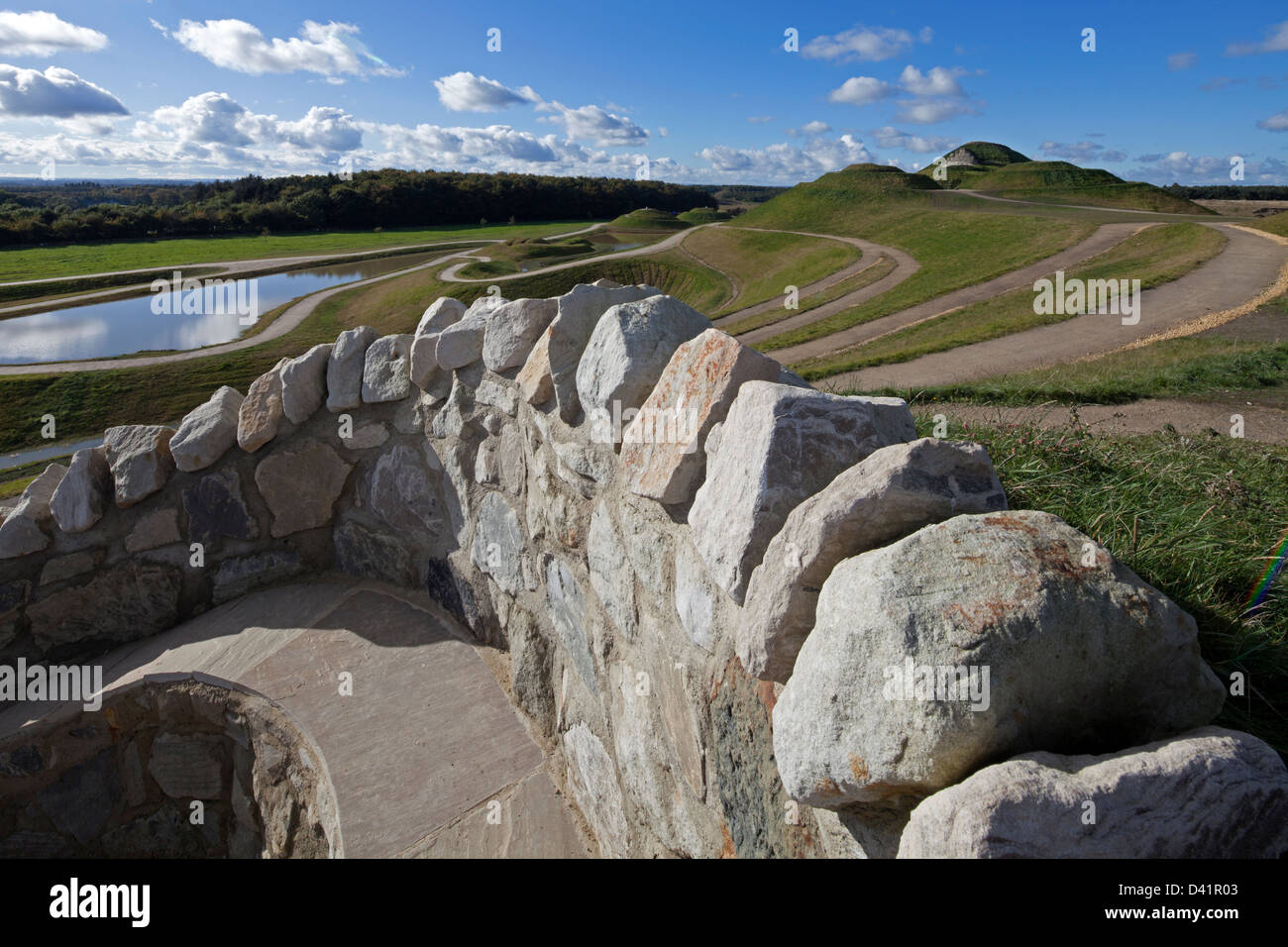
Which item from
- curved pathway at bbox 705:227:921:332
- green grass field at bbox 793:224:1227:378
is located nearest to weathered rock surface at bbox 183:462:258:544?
green grass field at bbox 793:224:1227:378

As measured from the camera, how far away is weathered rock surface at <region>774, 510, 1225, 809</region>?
1.06m

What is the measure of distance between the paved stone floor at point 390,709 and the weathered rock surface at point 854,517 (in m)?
1.56

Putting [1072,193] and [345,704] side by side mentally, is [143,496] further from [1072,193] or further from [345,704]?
[1072,193]

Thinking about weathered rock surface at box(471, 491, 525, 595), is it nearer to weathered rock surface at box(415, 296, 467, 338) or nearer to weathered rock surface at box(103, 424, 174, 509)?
weathered rock surface at box(415, 296, 467, 338)

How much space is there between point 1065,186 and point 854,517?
45.6 metres

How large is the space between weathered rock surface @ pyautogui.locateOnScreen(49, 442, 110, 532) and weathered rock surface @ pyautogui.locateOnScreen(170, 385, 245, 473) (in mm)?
365

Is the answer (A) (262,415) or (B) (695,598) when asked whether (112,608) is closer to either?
(A) (262,415)

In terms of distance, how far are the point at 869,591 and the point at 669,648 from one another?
Result: 0.85 meters

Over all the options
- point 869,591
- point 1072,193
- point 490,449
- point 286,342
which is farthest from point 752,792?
point 1072,193

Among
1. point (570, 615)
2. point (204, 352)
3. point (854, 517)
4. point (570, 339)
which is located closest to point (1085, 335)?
point (570, 339)

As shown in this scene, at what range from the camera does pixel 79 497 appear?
11.5 ft

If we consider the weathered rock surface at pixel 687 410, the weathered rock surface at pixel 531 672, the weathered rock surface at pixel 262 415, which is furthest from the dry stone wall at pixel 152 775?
the weathered rock surface at pixel 687 410
